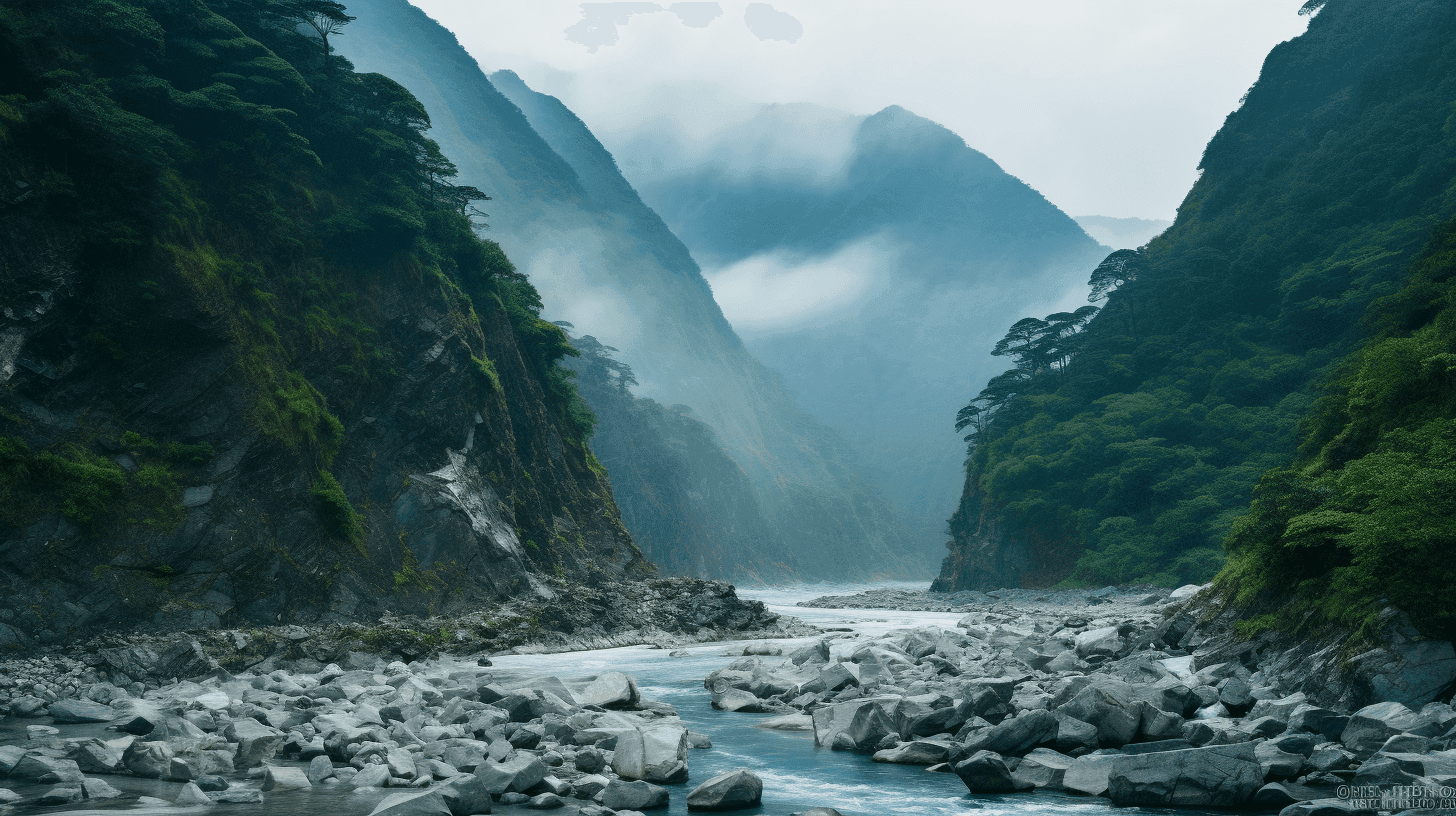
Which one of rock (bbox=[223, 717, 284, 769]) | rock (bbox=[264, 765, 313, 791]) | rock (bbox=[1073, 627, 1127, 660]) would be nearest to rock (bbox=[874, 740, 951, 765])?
rock (bbox=[264, 765, 313, 791])

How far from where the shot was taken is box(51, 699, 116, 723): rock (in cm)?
1592

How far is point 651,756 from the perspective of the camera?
1131 centimetres

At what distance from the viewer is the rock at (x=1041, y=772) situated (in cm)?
1052

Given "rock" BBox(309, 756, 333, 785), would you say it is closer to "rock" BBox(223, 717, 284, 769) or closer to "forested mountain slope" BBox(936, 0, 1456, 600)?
"rock" BBox(223, 717, 284, 769)

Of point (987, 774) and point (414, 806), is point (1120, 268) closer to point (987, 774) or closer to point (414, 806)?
point (987, 774)

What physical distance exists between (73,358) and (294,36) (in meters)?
23.0

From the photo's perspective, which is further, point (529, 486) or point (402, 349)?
point (529, 486)

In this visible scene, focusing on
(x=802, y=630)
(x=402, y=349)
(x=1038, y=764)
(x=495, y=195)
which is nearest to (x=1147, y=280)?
(x=802, y=630)

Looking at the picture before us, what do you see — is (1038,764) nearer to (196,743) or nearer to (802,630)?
(196,743)

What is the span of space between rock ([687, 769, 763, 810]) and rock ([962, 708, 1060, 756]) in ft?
11.9

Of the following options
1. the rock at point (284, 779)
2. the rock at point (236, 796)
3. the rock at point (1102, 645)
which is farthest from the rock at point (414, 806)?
the rock at point (1102, 645)

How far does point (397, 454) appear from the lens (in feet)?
115

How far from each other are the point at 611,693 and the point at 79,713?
36.0 feet

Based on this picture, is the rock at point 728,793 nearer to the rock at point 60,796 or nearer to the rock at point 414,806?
the rock at point 414,806
